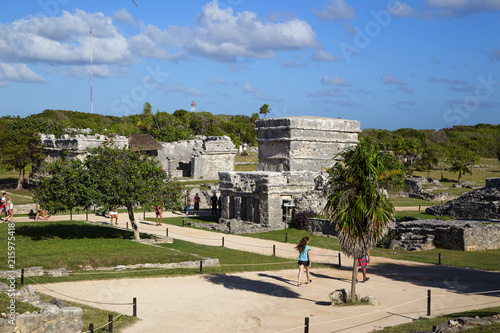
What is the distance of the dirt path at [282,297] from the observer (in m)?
13.3

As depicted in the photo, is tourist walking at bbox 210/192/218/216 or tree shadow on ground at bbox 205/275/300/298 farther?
tourist walking at bbox 210/192/218/216

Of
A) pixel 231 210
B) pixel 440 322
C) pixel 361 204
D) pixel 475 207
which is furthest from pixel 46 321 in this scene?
pixel 475 207

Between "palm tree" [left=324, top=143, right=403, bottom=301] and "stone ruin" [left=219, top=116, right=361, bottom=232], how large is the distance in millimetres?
16071

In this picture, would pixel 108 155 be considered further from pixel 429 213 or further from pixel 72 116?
pixel 72 116

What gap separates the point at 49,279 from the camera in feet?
54.1

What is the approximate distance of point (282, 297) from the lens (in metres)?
16.1

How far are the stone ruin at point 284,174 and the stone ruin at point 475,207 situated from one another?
7.93 m

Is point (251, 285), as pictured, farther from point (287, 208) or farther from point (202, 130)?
point (202, 130)

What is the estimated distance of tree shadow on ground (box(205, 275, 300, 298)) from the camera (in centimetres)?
1655

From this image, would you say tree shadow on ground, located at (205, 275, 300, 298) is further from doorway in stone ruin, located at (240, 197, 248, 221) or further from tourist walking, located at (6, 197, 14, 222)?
tourist walking, located at (6, 197, 14, 222)

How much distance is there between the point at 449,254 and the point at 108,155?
16.0m

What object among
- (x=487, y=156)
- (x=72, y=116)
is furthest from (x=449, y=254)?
(x=72, y=116)

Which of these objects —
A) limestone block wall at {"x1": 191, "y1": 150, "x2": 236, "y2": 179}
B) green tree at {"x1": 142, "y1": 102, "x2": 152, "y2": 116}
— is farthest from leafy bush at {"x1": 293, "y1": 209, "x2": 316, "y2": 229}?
green tree at {"x1": 142, "y1": 102, "x2": 152, "y2": 116}

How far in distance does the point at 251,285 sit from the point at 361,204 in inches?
204
